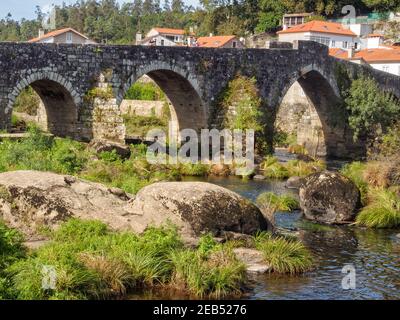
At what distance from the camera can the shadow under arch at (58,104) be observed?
28.7 meters

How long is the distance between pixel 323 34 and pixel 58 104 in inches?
1727

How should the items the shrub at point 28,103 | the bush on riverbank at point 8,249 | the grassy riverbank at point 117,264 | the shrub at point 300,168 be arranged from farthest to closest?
1. the shrub at point 28,103
2. the shrub at point 300,168
3. the bush on riverbank at point 8,249
4. the grassy riverbank at point 117,264

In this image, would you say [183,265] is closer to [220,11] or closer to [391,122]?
[391,122]

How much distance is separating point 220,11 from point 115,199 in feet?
220

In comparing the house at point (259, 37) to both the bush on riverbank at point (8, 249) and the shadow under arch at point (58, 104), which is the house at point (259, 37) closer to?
the shadow under arch at point (58, 104)

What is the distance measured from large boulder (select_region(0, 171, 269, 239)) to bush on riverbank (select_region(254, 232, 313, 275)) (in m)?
0.90

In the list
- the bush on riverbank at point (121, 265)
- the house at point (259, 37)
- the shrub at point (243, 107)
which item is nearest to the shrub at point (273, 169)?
the shrub at point (243, 107)

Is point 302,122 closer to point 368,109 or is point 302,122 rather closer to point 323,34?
point 368,109

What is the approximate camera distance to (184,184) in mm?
15883

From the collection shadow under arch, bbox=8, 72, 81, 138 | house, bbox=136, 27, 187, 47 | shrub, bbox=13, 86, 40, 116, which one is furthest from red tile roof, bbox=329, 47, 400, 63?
shadow under arch, bbox=8, 72, 81, 138

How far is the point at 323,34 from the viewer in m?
69.2

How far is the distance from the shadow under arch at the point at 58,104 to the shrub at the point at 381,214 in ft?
43.8

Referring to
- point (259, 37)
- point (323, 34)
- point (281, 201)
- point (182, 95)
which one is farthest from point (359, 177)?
point (259, 37)

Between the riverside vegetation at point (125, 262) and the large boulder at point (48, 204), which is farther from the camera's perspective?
the large boulder at point (48, 204)
